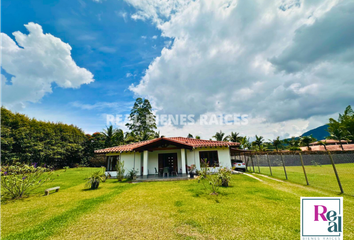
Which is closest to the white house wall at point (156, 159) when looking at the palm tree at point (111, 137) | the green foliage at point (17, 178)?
the green foliage at point (17, 178)

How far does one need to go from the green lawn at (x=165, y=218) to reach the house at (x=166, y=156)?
7.21 meters

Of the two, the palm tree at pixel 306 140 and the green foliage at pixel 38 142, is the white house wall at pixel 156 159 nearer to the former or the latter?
the green foliage at pixel 38 142

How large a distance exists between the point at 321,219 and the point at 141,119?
31.5 m

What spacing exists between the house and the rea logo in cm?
1039

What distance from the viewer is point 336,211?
3758 mm

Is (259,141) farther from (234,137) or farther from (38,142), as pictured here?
(38,142)

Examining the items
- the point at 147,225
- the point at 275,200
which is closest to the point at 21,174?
the point at 147,225

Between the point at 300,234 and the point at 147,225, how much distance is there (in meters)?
4.14

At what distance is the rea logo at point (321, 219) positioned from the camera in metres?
3.46

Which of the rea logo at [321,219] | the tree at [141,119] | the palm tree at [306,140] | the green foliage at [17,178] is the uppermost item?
the tree at [141,119]

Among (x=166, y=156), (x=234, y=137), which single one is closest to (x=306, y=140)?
(x=234, y=137)

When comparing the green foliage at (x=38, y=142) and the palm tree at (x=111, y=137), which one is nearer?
the green foliage at (x=38, y=142)

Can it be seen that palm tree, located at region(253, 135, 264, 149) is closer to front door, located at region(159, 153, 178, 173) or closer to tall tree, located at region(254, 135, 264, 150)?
tall tree, located at region(254, 135, 264, 150)

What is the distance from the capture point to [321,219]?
12.0 ft
